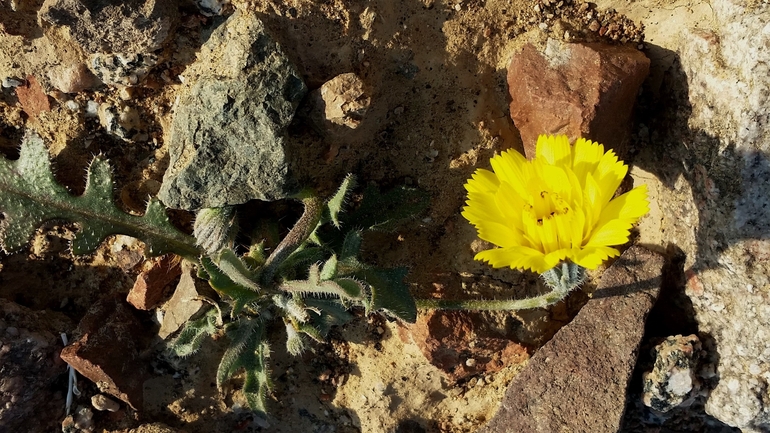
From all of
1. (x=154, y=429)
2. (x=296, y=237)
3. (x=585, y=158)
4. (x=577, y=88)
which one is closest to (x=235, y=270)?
(x=296, y=237)

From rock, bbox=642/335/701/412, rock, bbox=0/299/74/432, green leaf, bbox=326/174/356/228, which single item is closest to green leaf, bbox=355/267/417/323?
green leaf, bbox=326/174/356/228

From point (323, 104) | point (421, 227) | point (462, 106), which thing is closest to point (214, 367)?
point (421, 227)

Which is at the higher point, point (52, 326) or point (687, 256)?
point (687, 256)

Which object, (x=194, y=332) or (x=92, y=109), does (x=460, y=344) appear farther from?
(x=92, y=109)

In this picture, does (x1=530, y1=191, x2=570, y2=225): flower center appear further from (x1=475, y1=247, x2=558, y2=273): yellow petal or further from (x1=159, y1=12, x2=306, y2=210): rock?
(x1=159, y1=12, x2=306, y2=210): rock

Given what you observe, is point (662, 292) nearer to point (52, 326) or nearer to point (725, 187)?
point (725, 187)

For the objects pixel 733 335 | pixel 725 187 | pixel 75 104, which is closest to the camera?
pixel 725 187

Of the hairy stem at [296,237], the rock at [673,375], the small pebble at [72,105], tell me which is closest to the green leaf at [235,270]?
the hairy stem at [296,237]

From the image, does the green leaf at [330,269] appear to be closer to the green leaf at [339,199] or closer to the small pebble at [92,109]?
the green leaf at [339,199]
